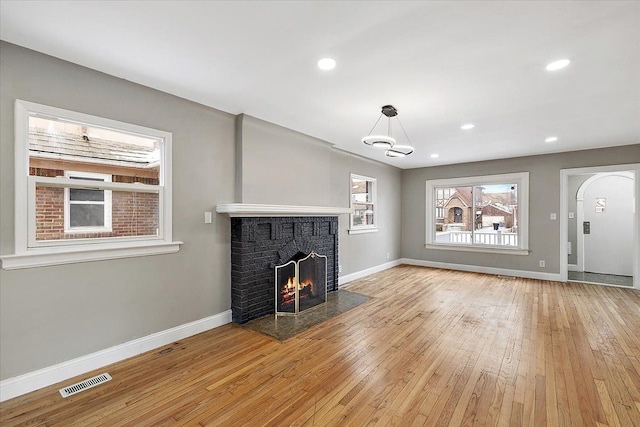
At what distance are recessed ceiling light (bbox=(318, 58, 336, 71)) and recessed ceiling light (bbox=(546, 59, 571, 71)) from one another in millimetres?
1839

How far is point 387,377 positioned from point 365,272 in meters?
3.85

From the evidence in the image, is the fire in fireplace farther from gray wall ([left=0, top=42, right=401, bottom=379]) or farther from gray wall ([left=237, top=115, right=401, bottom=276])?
gray wall ([left=237, top=115, right=401, bottom=276])

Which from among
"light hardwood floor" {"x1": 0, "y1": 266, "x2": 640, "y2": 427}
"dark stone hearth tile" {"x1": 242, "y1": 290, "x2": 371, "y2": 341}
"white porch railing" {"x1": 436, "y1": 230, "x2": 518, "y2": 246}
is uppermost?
"white porch railing" {"x1": 436, "y1": 230, "x2": 518, "y2": 246}

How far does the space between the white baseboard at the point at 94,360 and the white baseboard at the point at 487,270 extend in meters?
5.65

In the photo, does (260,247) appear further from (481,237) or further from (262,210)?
(481,237)

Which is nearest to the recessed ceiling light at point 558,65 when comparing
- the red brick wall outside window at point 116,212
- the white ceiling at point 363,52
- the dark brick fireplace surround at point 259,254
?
the white ceiling at point 363,52

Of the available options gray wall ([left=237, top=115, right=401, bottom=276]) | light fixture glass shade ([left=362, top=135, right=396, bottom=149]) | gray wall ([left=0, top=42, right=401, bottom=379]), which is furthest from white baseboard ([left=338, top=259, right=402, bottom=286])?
light fixture glass shade ([left=362, top=135, right=396, bottom=149])

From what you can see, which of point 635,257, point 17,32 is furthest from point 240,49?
point 635,257

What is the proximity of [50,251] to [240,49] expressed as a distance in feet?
7.29

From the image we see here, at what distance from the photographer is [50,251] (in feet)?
7.64

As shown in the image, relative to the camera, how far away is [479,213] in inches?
270

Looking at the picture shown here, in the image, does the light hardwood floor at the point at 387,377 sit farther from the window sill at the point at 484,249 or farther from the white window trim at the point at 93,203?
the window sill at the point at 484,249

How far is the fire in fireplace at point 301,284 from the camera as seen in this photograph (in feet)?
13.0

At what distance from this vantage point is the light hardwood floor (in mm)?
1982
